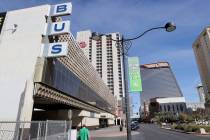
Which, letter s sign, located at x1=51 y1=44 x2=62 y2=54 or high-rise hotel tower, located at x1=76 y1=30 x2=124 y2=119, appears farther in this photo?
high-rise hotel tower, located at x1=76 y1=30 x2=124 y2=119

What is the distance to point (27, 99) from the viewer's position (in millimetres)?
17094

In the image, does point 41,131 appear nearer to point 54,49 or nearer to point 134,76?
point 134,76

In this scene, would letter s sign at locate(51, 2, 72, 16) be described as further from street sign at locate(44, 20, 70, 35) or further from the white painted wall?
street sign at locate(44, 20, 70, 35)

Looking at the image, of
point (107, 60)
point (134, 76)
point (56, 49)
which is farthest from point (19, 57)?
point (107, 60)

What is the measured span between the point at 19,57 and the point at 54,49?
10.9 ft

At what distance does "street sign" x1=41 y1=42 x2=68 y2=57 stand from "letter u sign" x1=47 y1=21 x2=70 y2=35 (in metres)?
1.18

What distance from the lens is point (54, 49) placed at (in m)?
18.9

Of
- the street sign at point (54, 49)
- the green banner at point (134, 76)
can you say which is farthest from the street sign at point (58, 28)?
the green banner at point (134, 76)

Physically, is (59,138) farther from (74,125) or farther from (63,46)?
(74,125)

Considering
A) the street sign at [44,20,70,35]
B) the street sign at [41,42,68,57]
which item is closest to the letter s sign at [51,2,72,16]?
the street sign at [44,20,70,35]

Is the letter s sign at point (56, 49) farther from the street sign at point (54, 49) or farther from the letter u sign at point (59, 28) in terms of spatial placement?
the letter u sign at point (59, 28)

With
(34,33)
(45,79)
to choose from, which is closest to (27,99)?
(45,79)

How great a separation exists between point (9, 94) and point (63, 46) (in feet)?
20.2

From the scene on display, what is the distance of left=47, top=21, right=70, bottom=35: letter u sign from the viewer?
62.3 feet
